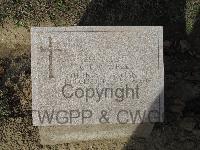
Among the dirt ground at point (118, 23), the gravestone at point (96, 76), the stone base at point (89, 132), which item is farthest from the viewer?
the dirt ground at point (118, 23)

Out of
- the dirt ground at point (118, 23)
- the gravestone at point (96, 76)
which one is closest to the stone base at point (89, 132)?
the gravestone at point (96, 76)

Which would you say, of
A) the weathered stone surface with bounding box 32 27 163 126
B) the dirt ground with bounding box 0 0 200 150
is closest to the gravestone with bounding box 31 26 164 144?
the weathered stone surface with bounding box 32 27 163 126

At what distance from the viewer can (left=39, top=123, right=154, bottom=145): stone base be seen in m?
4.91

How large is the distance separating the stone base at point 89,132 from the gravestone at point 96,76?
0.06m

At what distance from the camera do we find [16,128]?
5.24 m

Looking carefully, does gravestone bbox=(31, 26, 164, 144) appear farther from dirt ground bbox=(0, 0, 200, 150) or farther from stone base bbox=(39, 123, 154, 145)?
dirt ground bbox=(0, 0, 200, 150)

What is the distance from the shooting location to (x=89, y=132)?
16.4 ft

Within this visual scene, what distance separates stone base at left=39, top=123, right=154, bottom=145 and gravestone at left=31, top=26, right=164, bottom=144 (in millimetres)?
63

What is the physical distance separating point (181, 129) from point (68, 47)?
1630 mm

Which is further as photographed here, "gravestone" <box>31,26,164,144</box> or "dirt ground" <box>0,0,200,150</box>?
"dirt ground" <box>0,0,200,150</box>

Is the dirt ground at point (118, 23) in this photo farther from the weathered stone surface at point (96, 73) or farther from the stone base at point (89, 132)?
the weathered stone surface at point (96, 73)

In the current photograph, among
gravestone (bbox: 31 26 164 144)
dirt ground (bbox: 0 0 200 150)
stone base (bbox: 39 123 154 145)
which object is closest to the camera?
gravestone (bbox: 31 26 164 144)

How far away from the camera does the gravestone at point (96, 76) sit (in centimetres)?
465

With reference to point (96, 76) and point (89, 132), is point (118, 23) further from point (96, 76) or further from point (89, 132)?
point (89, 132)
